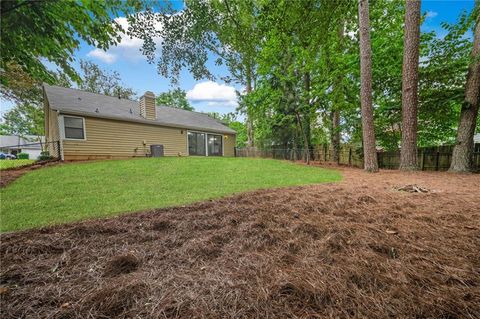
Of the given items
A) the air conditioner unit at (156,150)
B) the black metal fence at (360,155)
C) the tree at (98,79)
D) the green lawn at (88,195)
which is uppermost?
the tree at (98,79)

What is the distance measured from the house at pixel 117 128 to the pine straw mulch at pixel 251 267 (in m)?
9.86

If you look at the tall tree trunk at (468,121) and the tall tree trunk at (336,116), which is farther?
the tall tree trunk at (336,116)

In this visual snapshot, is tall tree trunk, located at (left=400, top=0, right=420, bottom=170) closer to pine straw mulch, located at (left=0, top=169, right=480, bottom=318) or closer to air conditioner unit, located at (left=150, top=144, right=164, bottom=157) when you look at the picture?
pine straw mulch, located at (left=0, top=169, right=480, bottom=318)

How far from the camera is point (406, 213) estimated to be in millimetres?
2480

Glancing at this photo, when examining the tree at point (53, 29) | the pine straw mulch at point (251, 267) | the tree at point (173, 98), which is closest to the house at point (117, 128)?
the tree at point (53, 29)

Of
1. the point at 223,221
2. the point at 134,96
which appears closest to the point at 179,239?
the point at 223,221

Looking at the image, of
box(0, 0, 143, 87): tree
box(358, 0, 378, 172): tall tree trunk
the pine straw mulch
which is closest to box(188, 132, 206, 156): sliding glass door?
box(358, 0, 378, 172): tall tree trunk

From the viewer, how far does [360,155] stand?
11.0 metres

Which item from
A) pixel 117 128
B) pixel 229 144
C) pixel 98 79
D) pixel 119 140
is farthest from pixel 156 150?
pixel 98 79

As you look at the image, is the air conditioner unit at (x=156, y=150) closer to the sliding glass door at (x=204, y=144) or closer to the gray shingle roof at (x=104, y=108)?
the gray shingle roof at (x=104, y=108)

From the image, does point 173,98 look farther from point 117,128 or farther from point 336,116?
point 336,116

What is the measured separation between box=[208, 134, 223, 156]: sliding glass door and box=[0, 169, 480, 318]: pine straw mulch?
14.0 m

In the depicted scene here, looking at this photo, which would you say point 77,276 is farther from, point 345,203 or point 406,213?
point 406,213

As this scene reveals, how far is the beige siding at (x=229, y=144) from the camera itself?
17.5 metres
